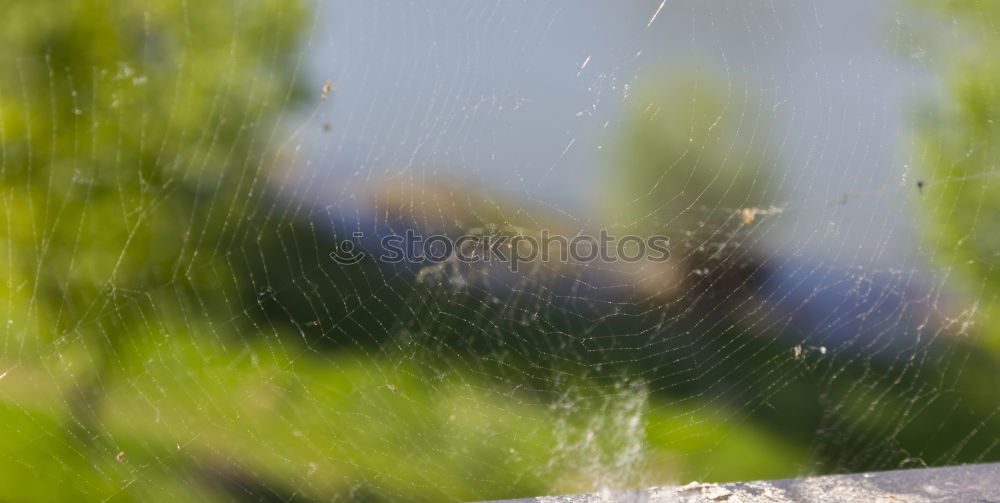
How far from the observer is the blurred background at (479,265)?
2.40 m

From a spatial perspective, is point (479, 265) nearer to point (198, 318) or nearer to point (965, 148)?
point (198, 318)

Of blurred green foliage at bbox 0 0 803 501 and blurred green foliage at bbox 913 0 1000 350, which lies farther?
blurred green foliage at bbox 913 0 1000 350

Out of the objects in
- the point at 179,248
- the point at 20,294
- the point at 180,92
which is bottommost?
the point at 20,294

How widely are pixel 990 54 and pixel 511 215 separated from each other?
83.7 inches

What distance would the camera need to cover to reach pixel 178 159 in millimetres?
2490

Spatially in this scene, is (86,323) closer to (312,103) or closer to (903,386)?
(312,103)

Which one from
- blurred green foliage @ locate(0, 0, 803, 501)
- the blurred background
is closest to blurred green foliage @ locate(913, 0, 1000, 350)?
the blurred background

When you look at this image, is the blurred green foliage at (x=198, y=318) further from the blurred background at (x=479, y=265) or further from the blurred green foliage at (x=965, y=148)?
the blurred green foliage at (x=965, y=148)

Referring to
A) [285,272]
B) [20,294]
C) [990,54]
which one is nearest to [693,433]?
[285,272]

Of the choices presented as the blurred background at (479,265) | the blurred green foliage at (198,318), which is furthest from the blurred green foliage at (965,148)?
the blurred green foliage at (198,318)

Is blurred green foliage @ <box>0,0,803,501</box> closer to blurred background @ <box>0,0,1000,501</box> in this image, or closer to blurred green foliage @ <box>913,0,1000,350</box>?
blurred background @ <box>0,0,1000,501</box>

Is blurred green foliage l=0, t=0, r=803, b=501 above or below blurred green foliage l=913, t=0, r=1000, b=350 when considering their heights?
below

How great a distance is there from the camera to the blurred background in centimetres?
240

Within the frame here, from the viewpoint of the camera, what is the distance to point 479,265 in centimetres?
264
